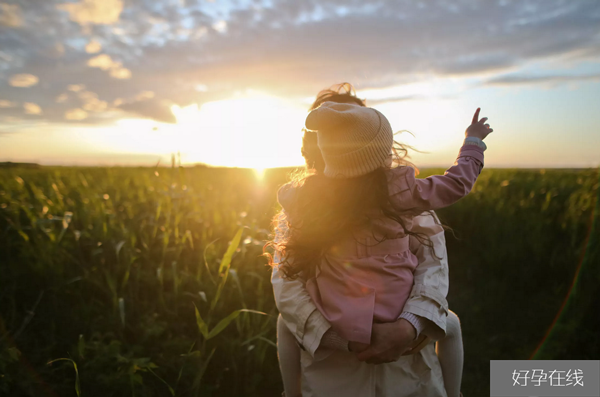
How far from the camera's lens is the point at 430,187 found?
1.50 meters

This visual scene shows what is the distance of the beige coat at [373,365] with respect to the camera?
145 centimetres

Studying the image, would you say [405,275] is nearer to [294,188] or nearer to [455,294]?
[294,188]

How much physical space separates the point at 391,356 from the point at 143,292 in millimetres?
2133

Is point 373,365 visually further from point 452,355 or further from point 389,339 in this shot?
point 452,355

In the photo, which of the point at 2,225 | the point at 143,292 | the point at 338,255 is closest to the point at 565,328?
the point at 338,255

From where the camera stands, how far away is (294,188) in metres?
1.65

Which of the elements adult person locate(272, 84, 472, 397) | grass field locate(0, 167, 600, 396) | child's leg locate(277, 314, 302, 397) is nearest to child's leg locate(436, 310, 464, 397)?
adult person locate(272, 84, 472, 397)

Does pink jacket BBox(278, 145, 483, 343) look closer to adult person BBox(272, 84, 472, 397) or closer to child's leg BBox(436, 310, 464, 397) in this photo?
adult person BBox(272, 84, 472, 397)

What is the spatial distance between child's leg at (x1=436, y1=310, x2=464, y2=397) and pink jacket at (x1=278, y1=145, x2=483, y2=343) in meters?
0.30

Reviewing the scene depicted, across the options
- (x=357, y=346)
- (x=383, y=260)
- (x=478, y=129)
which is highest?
(x=478, y=129)

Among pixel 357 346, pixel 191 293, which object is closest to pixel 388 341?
pixel 357 346

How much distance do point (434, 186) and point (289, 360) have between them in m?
0.96

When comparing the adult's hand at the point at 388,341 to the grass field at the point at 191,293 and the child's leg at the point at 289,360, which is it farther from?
the grass field at the point at 191,293

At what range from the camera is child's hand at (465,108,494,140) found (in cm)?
161
